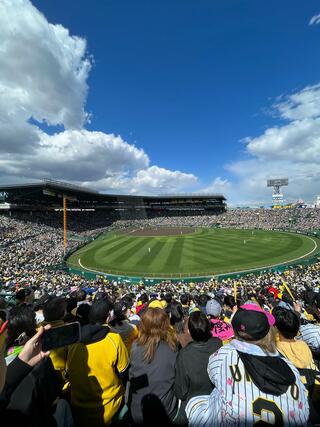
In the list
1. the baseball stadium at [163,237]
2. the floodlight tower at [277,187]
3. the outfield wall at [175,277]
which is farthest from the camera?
the floodlight tower at [277,187]

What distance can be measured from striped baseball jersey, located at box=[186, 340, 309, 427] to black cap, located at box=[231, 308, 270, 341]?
0.34 feet

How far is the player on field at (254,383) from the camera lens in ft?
6.32

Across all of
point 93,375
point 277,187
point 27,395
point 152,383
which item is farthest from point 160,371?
point 277,187

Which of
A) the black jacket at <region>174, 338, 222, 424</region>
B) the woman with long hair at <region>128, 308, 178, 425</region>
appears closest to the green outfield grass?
the woman with long hair at <region>128, 308, 178, 425</region>

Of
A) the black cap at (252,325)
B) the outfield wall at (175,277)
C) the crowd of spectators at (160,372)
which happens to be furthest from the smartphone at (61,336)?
the outfield wall at (175,277)

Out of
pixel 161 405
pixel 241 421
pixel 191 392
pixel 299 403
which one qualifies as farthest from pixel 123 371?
pixel 299 403

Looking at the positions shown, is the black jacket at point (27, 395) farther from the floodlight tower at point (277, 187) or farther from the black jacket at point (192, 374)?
the floodlight tower at point (277, 187)

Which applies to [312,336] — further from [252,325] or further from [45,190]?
[45,190]

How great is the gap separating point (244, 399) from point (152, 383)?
1.43m

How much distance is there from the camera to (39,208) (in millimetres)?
63906

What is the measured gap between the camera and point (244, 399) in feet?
6.57

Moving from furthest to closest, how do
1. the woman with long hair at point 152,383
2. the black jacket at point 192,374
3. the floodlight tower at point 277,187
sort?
the floodlight tower at point 277,187, the woman with long hair at point 152,383, the black jacket at point 192,374

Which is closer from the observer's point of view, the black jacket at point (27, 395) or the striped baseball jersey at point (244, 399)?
the striped baseball jersey at point (244, 399)

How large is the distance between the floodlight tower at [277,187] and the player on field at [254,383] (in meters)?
128
